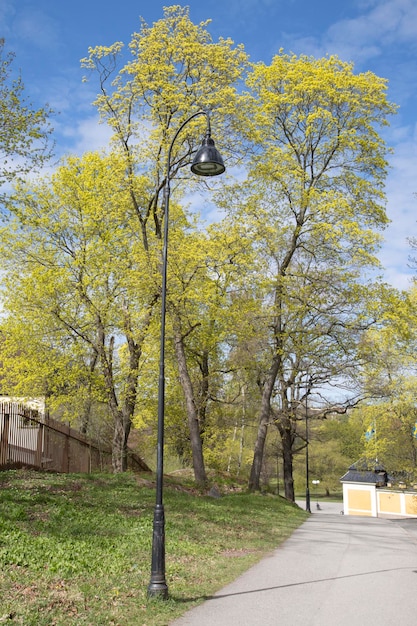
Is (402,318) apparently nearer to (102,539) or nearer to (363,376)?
(363,376)

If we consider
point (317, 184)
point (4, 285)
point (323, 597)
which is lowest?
point (323, 597)

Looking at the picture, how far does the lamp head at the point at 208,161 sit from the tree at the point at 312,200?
14.9 metres

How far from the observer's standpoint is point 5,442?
17.9m

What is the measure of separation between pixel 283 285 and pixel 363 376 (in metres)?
6.36

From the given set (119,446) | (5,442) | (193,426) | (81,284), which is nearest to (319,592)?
(5,442)

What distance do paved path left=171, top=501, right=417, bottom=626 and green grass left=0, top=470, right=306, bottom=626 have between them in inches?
17.3

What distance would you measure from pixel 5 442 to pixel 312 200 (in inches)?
610

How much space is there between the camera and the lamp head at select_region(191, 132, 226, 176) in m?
9.81

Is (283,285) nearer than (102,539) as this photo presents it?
No

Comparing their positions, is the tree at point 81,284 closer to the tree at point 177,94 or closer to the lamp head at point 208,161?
the tree at point 177,94

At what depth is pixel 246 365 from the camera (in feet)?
92.9

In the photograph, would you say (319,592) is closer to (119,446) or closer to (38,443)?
(38,443)

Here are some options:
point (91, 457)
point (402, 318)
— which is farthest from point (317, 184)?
point (91, 457)

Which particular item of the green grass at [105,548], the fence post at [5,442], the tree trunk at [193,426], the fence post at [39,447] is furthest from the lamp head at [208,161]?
the tree trunk at [193,426]
